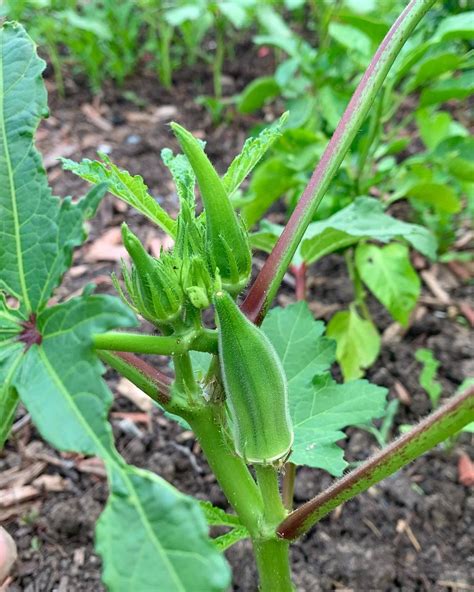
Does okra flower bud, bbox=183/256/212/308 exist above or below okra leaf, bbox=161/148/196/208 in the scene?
below

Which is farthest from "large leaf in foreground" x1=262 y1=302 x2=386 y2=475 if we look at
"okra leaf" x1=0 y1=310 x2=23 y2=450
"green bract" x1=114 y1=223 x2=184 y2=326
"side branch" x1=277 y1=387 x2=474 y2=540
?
"okra leaf" x1=0 y1=310 x2=23 y2=450

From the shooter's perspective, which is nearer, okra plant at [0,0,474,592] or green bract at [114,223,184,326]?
okra plant at [0,0,474,592]

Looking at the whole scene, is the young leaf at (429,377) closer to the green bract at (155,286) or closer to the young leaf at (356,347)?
the young leaf at (356,347)

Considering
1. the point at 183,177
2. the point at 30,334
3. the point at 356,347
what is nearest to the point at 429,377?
the point at 356,347

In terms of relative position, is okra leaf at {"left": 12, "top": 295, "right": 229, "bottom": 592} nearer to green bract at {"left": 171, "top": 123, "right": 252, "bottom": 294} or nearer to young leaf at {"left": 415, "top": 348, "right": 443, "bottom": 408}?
green bract at {"left": 171, "top": 123, "right": 252, "bottom": 294}

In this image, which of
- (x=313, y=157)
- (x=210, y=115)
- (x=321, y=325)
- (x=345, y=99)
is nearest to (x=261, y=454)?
(x=321, y=325)

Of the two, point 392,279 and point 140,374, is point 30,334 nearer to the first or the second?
point 140,374
